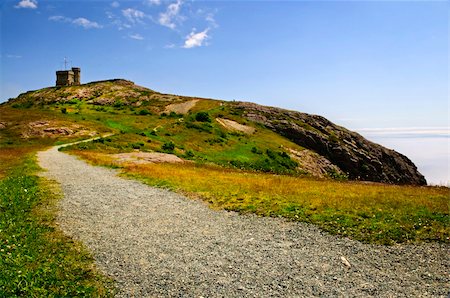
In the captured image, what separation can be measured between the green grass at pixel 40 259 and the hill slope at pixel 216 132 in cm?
3530

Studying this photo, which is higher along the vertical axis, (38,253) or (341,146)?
(341,146)

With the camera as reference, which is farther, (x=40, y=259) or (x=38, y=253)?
(x=38, y=253)

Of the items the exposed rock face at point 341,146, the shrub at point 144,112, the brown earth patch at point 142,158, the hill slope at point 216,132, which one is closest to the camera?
the brown earth patch at point 142,158

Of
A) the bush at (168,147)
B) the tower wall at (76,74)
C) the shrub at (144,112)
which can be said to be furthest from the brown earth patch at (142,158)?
the tower wall at (76,74)

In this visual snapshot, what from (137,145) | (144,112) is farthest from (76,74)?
(137,145)

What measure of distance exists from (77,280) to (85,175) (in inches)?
906

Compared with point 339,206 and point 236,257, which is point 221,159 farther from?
point 236,257

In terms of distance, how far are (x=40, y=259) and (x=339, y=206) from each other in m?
15.8

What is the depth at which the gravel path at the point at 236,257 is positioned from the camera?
11.1 m

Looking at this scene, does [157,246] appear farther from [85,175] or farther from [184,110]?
[184,110]

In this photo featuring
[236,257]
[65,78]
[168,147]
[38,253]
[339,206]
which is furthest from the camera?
[65,78]

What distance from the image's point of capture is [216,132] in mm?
77688

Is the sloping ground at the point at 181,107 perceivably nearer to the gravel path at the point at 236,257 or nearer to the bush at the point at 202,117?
the bush at the point at 202,117

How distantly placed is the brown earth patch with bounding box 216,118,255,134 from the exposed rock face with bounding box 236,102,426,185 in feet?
31.9
